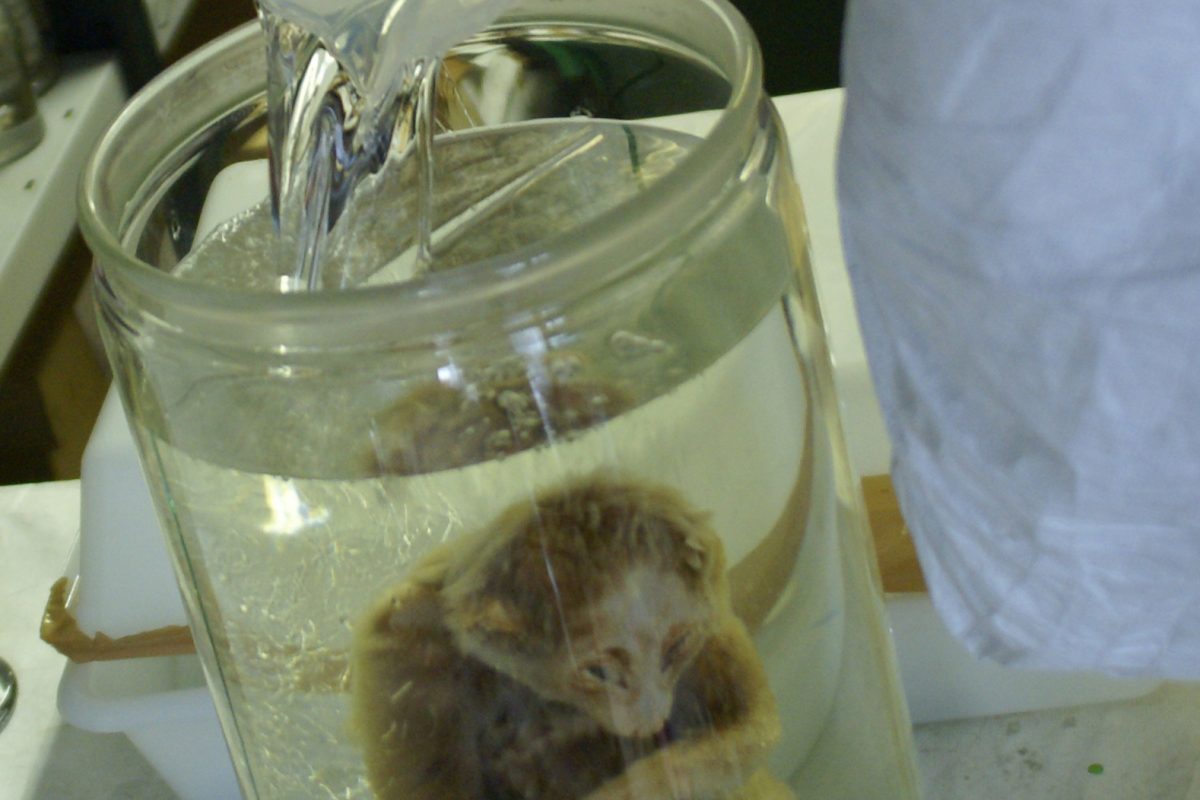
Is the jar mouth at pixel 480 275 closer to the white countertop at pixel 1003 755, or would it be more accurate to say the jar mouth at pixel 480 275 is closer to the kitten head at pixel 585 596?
the kitten head at pixel 585 596

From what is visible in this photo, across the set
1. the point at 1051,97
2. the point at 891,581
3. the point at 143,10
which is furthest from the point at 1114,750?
the point at 143,10

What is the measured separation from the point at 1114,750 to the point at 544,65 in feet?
0.59

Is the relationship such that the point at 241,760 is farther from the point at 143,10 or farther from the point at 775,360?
the point at 143,10

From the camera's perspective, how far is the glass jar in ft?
0.47

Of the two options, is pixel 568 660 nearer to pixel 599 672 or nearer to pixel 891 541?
pixel 599 672

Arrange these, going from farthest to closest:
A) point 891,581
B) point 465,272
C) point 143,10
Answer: point 143,10, point 891,581, point 465,272

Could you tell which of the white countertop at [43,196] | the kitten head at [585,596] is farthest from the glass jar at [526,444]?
the white countertop at [43,196]

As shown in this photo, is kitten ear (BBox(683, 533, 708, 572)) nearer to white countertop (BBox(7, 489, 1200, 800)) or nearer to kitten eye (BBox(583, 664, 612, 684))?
kitten eye (BBox(583, 664, 612, 684))

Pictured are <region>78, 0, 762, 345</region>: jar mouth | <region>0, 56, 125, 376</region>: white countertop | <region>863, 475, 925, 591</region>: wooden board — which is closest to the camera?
<region>78, 0, 762, 345</region>: jar mouth

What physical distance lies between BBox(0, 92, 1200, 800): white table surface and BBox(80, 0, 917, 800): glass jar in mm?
81

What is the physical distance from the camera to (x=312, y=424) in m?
0.16

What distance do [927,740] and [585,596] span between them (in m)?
0.15

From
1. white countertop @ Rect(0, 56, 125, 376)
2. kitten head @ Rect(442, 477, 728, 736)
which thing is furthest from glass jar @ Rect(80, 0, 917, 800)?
white countertop @ Rect(0, 56, 125, 376)

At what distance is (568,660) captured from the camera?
156mm
